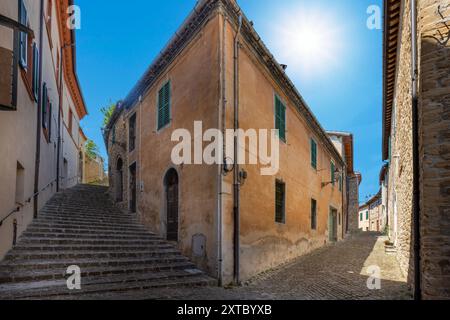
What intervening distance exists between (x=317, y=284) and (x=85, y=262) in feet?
16.4

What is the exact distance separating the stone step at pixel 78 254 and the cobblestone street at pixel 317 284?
213 cm

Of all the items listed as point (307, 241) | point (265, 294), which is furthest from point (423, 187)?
point (307, 241)

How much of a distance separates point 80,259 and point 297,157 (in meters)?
8.04

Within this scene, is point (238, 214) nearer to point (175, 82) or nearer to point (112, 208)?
point (175, 82)

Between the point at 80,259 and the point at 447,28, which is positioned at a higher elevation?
the point at 447,28

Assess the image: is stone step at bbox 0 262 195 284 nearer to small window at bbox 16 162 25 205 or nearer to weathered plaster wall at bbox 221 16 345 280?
weathered plaster wall at bbox 221 16 345 280

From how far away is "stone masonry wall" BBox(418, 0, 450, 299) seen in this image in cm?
473

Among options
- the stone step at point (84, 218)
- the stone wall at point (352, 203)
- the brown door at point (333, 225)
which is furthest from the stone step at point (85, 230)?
the stone wall at point (352, 203)

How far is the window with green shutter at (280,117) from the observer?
419 inches

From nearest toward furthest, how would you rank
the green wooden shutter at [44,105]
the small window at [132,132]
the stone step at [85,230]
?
the stone step at [85,230] → the green wooden shutter at [44,105] → the small window at [132,132]

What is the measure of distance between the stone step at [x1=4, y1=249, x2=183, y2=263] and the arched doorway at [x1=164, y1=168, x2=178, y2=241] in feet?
2.58

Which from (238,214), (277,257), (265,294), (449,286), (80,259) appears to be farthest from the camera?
(277,257)

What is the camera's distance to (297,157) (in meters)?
12.3

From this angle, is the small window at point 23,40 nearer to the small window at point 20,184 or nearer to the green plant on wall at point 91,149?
the small window at point 20,184
